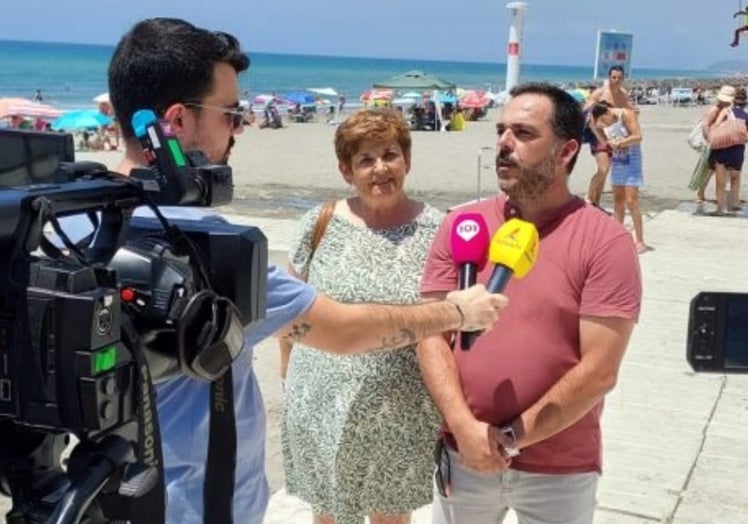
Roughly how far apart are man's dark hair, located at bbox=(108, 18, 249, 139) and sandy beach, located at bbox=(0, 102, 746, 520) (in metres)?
2.90

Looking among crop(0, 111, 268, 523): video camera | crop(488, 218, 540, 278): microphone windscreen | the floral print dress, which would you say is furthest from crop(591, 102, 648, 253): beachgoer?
crop(0, 111, 268, 523): video camera

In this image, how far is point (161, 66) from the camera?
206cm

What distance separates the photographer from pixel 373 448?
334cm

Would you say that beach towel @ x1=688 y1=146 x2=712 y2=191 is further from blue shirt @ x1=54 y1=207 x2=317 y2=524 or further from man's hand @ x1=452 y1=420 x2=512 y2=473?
blue shirt @ x1=54 y1=207 x2=317 y2=524

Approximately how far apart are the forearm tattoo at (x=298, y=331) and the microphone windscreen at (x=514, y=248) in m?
0.66

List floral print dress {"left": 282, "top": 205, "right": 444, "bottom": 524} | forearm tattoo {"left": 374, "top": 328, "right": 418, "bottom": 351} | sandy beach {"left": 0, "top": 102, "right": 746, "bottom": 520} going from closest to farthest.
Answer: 1. forearm tattoo {"left": 374, "top": 328, "right": 418, "bottom": 351}
2. floral print dress {"left": 282, "top": 205, "right": 444, "bottom": 524}
3. sandy beach {"left": 0, "top": 102, "right": 746, "bottom": 520}

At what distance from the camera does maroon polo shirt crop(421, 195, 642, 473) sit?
2842 millimetres

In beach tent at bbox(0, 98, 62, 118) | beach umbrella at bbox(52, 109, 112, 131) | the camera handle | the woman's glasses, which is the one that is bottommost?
beach umbrella at bbox(52, 109, 112, 131)

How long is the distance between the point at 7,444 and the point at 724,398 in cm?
542

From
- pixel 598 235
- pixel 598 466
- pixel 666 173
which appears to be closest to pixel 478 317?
pixel 598 235

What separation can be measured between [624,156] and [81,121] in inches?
840

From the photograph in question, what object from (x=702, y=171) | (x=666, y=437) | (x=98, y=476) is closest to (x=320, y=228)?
(x=98, y=476)

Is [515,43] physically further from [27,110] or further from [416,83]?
[416,83]

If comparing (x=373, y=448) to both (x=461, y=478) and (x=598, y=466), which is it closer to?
(x=461, y=478)
